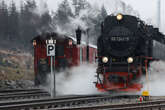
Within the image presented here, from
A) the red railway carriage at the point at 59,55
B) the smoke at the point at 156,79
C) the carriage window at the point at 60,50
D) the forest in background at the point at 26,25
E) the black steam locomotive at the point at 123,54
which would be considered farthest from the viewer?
the forest in background at the point at 26,25

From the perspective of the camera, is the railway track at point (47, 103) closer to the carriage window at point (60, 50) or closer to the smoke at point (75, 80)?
the smoke at point (75, 80)

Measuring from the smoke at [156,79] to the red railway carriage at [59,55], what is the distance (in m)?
4.44

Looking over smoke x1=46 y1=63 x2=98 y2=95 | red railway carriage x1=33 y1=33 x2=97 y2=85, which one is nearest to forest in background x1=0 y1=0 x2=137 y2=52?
red railway carriage x1=33 y1=33 x2=97 y2=85

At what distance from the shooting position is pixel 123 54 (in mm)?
12711

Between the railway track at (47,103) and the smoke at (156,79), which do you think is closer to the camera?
the railway track at (47,103)

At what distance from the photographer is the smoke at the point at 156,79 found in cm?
1351

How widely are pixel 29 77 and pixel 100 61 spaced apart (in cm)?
1368

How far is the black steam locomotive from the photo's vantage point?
1241 centimetres

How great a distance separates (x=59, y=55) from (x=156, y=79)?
5.50 metres

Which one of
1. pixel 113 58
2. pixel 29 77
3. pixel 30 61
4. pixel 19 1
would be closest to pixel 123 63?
pixel 113 58

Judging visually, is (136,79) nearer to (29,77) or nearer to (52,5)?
(29,77)

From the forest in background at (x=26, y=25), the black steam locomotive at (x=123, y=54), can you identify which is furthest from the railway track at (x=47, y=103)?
the forest in background at (x=26, y=25)

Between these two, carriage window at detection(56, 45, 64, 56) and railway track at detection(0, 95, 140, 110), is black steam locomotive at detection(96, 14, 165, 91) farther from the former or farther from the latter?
carriage window at detection(56, 45, 64, 56)

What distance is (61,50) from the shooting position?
1653cm
